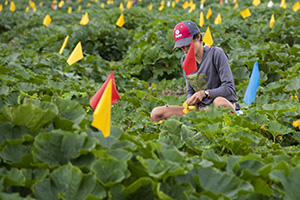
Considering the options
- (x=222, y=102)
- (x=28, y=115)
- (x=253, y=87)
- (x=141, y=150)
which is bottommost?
(x=222, y=102)

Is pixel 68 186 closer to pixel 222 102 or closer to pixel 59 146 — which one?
pixel 59 146

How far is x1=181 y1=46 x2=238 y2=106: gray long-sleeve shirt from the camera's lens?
3.84 metres

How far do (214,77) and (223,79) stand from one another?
0.16 m

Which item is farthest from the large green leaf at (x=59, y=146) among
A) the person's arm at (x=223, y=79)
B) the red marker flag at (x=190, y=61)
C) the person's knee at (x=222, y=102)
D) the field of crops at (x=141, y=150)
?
the person's arm at (x=223, y=79)

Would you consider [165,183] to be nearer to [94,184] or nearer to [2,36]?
[94,184]

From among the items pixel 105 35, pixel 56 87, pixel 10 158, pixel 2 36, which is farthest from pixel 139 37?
pixel 10 158

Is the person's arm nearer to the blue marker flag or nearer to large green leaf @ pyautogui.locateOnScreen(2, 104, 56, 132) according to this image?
the blue marker flag

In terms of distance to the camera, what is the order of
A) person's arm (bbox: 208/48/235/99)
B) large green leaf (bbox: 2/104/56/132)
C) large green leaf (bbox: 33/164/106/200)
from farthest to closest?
person's arm (bbox: 208/48/235/99) → large green leaf (bbox: 2/104/56/132) → large green leaf (bbox: 33/164/106/200)

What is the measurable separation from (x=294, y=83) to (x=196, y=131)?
1998 millimetres

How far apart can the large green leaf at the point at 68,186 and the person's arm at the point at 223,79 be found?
93.6 inches

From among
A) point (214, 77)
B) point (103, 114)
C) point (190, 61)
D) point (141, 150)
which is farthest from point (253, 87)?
point (103, 114)

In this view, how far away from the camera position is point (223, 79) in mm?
3861

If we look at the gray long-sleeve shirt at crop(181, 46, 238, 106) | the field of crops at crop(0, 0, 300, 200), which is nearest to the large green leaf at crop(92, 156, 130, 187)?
the field of crops at crop(0, 0, 300, 200)

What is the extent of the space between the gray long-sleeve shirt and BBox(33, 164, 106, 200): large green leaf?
2.38 m
